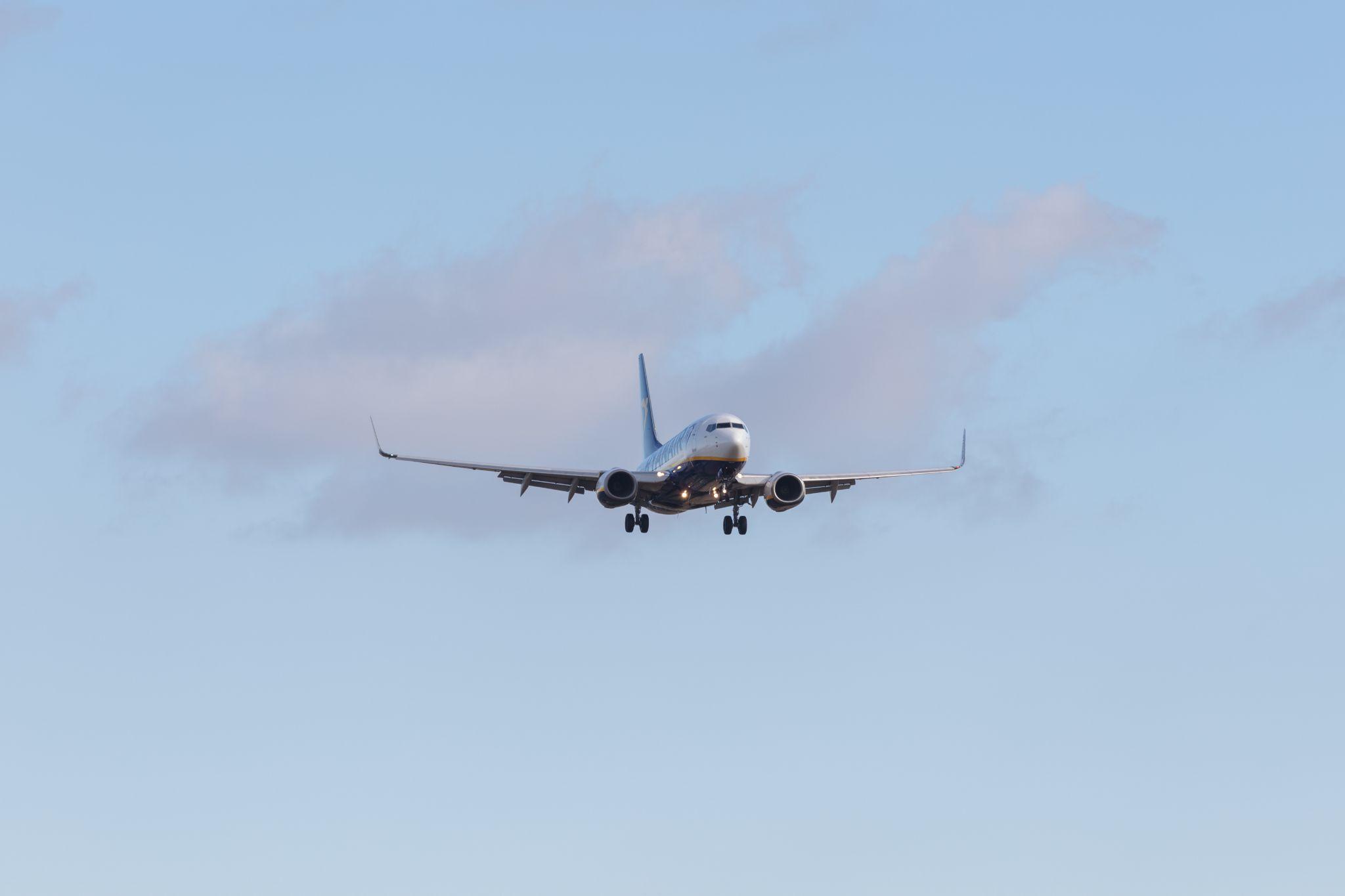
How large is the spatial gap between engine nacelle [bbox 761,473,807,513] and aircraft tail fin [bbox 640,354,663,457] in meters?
26.5

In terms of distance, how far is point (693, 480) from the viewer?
3570 inches

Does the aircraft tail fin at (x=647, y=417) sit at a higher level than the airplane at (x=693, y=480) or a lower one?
higher

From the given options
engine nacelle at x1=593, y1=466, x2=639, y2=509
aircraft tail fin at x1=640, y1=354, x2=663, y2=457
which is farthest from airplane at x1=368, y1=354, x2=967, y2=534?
aircraft tail fin at x1=640, y1=354, x2=663, y2=457

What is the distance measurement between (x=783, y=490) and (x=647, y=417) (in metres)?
34.2

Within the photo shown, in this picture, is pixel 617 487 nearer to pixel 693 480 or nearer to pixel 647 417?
pixel 693 480

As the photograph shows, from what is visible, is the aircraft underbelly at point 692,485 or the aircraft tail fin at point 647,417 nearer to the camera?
the aircraft underbelly at point 692,485

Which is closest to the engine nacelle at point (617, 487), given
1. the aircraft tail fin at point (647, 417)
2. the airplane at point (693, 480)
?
the airplane at point (693, 480)

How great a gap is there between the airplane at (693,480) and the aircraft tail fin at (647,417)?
22.5 m

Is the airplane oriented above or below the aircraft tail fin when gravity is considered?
below

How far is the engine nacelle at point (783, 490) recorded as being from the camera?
308 ft

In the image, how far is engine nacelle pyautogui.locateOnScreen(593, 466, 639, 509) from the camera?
9100cm

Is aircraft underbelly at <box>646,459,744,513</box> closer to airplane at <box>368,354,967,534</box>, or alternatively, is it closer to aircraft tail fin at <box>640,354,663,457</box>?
airplane at <box>368,354,967,534</box>

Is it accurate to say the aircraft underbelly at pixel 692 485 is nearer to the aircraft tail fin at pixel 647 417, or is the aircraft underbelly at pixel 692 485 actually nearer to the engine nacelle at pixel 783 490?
the engine nacelle at pixel 783 490

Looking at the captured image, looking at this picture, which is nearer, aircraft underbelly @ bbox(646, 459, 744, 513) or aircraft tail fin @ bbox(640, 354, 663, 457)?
aircraft underbelly @ bbox(646, 459, 744, 513)
